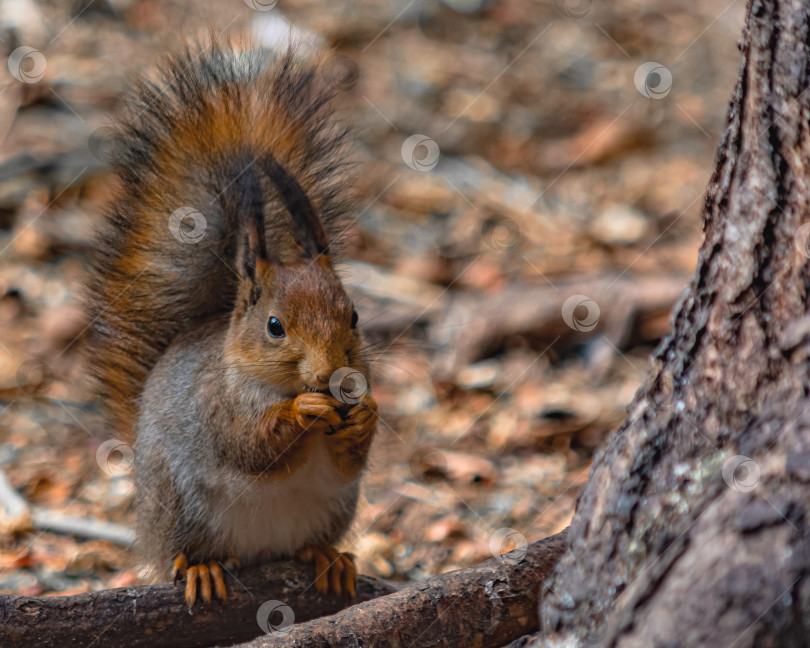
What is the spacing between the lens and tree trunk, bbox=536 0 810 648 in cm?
108

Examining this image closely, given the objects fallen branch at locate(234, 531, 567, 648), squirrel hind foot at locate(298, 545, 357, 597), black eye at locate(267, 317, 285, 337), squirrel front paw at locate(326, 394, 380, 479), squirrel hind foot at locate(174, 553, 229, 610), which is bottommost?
squirrel hind foot at locate(174, 553, 229, 610)

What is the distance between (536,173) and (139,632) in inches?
135

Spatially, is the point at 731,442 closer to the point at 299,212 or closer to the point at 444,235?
the point at 299,212

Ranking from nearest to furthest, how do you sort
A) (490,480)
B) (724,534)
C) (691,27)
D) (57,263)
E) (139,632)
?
(724,534) → (139,632) → (490,480) → (57,263) → (691,27)

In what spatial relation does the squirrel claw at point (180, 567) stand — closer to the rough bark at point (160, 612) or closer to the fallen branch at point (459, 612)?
the rough bark at point (160, 612)

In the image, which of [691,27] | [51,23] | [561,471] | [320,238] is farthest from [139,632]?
[691,27]

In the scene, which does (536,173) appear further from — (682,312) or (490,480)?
(682,312)

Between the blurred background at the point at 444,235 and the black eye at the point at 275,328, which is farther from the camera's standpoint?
the blurred background at the point at 444,235

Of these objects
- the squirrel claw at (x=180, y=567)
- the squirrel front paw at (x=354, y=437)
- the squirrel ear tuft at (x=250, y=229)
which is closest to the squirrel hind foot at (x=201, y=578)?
the squirrel claw at (x=180, y=567)

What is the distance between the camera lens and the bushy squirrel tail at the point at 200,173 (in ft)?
7.75

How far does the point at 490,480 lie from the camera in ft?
10.0

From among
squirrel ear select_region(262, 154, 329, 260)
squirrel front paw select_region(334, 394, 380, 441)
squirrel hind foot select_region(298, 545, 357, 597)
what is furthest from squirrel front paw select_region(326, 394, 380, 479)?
squirrel ear select_region(262, 154, 329, 260)

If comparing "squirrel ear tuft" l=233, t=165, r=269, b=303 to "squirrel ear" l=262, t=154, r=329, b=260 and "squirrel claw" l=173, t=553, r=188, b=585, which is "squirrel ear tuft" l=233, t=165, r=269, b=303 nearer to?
"squirrel ear" l=262, t=154, r=329, b=260

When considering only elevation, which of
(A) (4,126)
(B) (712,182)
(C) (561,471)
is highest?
(B) (712,182)
